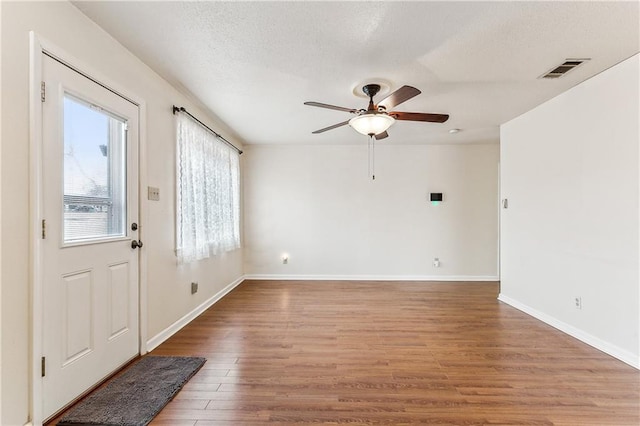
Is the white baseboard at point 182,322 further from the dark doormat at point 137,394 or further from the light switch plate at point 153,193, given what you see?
the light switch plate at point 153,193

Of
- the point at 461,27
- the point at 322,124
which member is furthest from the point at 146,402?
the point at 322,124

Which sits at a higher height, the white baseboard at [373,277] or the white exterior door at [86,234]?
the white exterior door at [86,234]

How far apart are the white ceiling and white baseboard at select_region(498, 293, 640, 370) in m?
2.54

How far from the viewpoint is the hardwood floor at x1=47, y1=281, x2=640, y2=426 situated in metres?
1.83

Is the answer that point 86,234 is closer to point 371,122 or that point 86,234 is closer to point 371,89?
A: point 371,122

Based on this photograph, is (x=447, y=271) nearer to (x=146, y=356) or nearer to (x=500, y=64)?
(x=500, y=64)

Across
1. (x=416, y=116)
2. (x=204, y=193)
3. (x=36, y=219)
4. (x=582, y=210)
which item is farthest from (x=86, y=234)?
(x=582, y=210)

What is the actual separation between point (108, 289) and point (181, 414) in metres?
1.06

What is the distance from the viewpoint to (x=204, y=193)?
3.77 meters

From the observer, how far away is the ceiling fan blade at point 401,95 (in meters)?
2.28

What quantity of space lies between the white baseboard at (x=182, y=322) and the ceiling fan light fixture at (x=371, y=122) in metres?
2.77

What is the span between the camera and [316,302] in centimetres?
418

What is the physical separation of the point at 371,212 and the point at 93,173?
14.5 feet

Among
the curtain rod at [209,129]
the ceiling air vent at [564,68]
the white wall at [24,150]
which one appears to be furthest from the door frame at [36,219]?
the ceiling air vent at [564,68]
